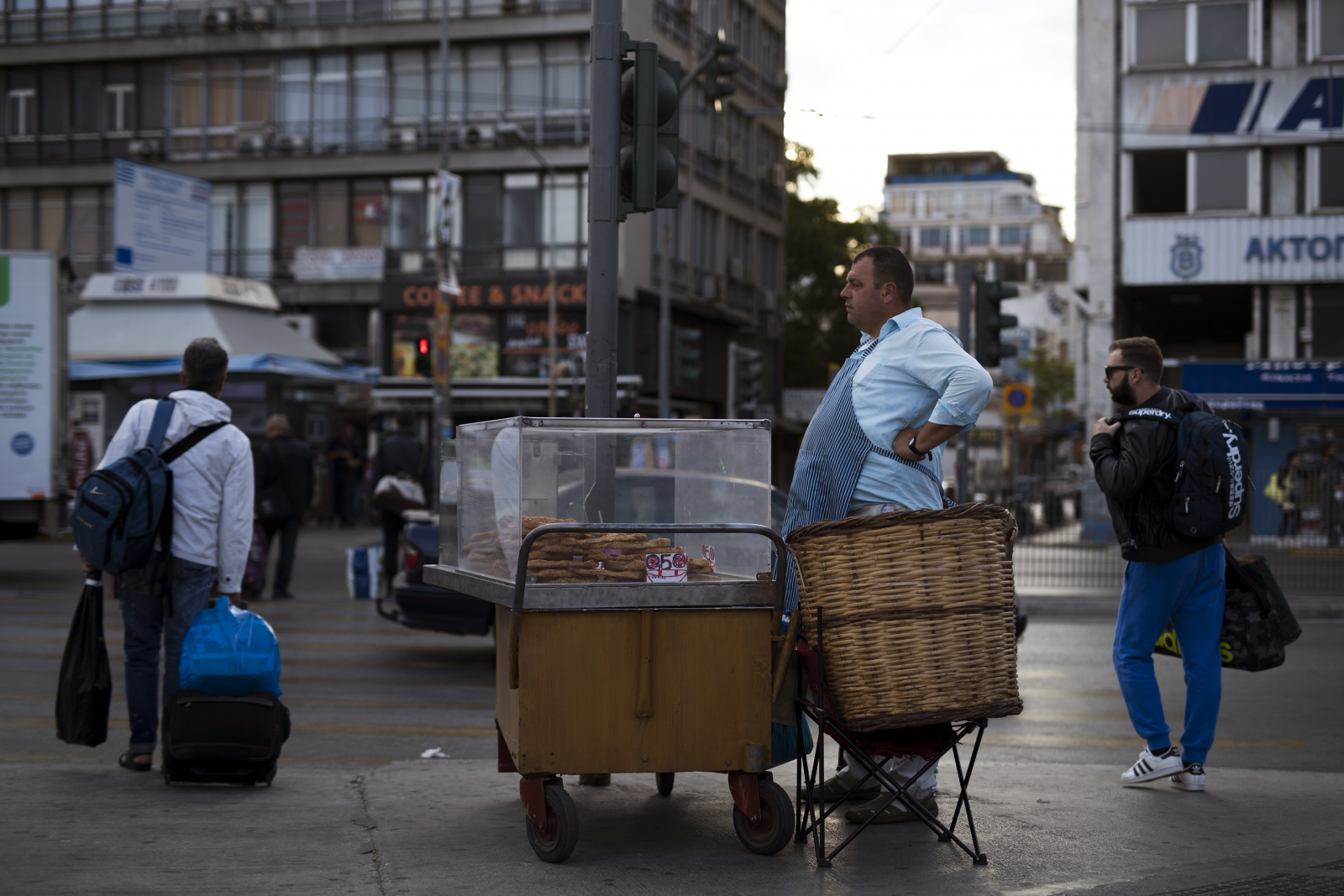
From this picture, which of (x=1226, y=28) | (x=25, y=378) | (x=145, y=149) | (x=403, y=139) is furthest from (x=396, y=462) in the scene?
(x=145, y=149)

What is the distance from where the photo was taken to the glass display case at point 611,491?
4652 mm

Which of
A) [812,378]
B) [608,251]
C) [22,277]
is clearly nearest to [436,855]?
[608,251]

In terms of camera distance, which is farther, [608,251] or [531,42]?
[531,42]

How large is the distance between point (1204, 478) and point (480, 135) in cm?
3233

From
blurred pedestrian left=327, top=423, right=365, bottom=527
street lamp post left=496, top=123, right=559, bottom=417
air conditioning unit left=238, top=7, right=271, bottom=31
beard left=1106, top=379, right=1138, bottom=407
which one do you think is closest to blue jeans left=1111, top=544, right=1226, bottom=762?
beard left=1106, top=379, right=1138, bottom=407

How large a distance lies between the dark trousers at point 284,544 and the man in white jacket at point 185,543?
843 cm

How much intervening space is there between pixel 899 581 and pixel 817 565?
0.88 ft

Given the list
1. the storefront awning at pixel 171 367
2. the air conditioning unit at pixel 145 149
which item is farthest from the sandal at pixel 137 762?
the air conditioning unit at pixel 145 149

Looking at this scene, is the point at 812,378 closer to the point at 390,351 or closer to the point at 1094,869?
the point at 390,351

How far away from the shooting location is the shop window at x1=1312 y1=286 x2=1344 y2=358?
28.9 meters

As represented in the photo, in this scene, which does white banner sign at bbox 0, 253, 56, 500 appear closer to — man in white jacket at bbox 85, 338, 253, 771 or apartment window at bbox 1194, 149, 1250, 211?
man in white jacket at bbox 85, 338, 253, 771

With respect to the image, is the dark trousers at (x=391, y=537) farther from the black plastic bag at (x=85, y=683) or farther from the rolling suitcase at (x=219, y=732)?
the rolling suitcase at (x=219, y=732)

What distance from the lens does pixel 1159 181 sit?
102ft

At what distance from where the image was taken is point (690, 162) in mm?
38250
